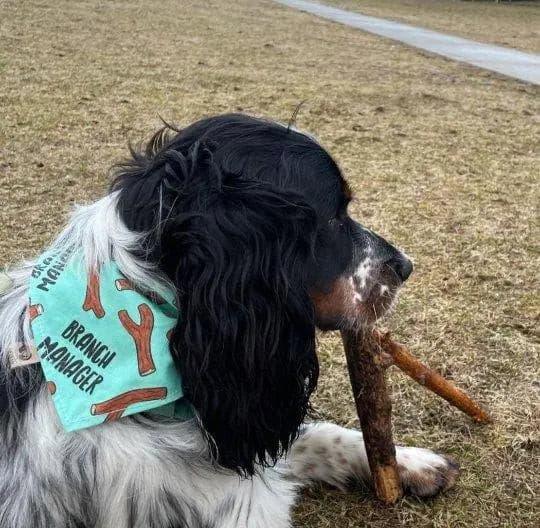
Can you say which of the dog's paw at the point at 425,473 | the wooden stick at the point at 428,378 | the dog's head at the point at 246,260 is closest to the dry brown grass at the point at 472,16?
the wooden stick at the point at 428,378

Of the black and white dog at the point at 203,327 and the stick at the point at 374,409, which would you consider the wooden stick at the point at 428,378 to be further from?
the black and white dog at the point at 203,327

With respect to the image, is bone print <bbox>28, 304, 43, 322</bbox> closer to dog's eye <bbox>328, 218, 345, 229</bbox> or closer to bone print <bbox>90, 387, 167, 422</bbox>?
bone print <bbox>90, 387, 167, 422</bbox>

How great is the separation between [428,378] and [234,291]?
1373 millimetres

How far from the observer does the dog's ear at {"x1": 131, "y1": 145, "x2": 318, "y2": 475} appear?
1.99 m

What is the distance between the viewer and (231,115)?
7.73 feet

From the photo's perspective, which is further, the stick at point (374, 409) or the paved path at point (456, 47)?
the paved path at point (456, 47)

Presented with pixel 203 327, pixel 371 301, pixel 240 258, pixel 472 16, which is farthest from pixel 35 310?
pixel 472 16

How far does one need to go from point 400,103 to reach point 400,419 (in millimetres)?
6530

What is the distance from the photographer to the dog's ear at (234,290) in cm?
199

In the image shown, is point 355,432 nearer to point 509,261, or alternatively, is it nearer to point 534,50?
point 509,261

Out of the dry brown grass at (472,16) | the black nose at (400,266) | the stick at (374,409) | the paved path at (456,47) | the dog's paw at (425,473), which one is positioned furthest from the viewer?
the dry brown grass at (472,16)

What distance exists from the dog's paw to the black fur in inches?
30.1

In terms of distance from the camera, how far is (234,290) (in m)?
2.00

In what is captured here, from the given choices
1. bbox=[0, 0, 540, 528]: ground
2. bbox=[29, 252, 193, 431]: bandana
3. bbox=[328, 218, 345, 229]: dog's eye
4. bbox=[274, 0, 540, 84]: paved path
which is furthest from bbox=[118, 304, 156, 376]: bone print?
bbox=[274, 0, 540, 84]: paved path
